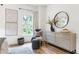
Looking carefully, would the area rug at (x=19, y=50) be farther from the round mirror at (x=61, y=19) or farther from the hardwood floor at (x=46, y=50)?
the round mirror at (x=61, y=19)

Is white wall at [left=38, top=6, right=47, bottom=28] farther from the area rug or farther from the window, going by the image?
the area rug

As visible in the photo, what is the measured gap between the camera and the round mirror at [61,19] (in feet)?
4.43

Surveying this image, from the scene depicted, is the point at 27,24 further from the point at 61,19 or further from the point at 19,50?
the point at 61,19

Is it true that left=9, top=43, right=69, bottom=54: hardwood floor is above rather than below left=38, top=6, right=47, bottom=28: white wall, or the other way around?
below

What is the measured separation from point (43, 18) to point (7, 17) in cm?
48

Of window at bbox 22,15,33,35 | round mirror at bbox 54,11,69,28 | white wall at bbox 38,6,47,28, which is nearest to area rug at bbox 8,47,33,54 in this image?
window at bbox 22,15,33,35

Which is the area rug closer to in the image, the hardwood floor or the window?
the hardwood floor

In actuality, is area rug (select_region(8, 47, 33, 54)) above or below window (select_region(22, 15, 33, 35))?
below

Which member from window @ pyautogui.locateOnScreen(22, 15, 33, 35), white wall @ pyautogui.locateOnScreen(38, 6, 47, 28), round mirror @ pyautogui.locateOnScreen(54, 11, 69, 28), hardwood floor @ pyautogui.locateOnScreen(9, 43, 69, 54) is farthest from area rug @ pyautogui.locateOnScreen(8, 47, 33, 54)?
round mirror @ pyautogui.locateOnScreen(54, 11, 69, 28)

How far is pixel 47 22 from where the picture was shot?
4.48 ft

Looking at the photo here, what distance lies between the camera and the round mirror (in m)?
1.35

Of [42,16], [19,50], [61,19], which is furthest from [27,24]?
[61,19]

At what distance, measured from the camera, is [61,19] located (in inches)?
56.1
